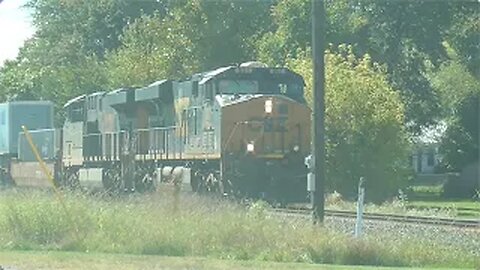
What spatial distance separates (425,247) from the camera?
19172mm

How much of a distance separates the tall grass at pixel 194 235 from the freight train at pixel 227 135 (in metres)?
10.4

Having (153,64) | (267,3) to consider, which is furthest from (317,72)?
(267,3)

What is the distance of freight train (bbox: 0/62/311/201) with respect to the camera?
32781mm

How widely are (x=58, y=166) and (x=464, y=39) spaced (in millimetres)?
30352

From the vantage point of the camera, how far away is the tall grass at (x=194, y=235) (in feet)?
60.9

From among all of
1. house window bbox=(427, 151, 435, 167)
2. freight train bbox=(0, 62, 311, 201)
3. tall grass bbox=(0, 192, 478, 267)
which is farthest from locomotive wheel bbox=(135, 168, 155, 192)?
house window bbox=(427, 151, 435, 167)

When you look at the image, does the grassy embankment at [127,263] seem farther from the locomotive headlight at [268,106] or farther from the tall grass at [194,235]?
the locomotive headlight at [268,106]

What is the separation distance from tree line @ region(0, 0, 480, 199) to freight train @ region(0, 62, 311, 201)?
7.00 metres

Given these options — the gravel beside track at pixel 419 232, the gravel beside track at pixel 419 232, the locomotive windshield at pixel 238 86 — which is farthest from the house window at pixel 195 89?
the gravel beside track at pixel 419 232

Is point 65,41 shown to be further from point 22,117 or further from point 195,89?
point 195,89

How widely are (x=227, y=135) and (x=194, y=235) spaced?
43.9 feet

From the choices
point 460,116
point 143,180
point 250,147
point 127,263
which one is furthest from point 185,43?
point 127,263

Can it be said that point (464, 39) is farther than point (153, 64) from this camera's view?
Yes

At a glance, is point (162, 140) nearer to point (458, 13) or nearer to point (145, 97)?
point (145, 97)
